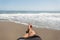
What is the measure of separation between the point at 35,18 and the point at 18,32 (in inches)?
21.9

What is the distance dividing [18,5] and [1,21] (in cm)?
49

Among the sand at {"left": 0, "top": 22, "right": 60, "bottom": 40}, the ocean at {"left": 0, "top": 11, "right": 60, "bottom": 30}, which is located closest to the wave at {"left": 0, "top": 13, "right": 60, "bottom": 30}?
the ocean at {"left": 0, "top": 11, "right": 60, "bottom": 30}

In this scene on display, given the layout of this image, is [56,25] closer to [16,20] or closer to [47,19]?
[47,19]

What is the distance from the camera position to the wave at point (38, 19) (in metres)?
3.18

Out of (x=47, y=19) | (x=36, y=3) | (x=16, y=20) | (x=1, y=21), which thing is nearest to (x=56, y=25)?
(x=47, y=19)

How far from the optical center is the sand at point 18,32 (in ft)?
9.49

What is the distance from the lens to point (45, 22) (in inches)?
128

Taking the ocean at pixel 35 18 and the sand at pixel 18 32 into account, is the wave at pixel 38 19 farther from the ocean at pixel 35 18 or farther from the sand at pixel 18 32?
the sand at pixel 18 32

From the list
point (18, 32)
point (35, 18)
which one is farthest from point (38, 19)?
point (18, 32)

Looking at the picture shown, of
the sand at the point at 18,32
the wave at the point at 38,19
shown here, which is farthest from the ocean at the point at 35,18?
the sand at the point at 18,32

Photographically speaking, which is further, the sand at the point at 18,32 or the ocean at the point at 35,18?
the ocean at the point at 35,18

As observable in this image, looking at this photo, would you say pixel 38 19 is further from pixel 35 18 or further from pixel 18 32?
pixel 18 32

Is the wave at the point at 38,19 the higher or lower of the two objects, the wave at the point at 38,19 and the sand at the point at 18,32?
the higher

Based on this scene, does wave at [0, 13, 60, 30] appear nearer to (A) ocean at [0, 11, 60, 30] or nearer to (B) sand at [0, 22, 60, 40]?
(A) ocean at [0, 11, 60, 30]
